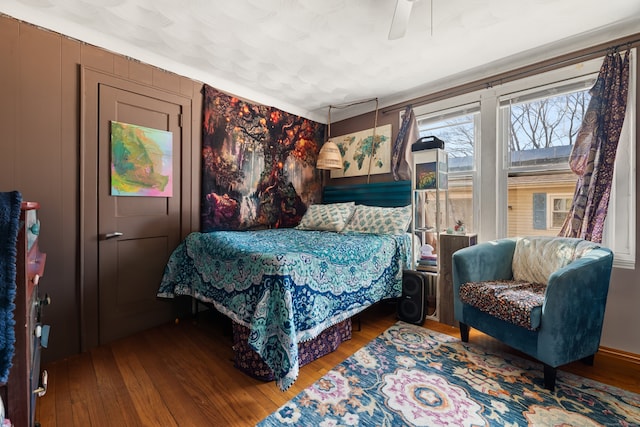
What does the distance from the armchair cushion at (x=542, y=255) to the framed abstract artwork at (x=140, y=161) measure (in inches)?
125

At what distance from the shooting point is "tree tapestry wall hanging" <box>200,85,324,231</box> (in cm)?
293

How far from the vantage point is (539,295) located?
1.91 m

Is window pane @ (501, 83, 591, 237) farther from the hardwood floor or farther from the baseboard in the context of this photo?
the hardwood floor

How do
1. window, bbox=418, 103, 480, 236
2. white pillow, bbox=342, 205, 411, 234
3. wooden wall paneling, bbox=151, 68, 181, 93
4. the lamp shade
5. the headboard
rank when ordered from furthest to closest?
the lamp shade < the headboard < window, bbox=418, 103, 480, 236 < white pillow, bbox=342, 205, 411, 234 < wooden wall paneling, bbox=151, 68, 181, 93

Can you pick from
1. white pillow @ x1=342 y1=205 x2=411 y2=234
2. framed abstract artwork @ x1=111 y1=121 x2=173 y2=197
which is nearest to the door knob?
framed abstract artwork @ x1=111 y1=121 x2=173 y2=197

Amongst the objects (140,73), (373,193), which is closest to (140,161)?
(140,73)

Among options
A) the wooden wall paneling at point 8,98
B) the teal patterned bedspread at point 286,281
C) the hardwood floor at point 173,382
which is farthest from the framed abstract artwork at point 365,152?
the wooden wall paneling at point 8,98

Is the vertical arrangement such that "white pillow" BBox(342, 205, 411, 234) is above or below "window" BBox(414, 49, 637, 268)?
below

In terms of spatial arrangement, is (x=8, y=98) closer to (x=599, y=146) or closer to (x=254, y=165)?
(x=254, y=165)

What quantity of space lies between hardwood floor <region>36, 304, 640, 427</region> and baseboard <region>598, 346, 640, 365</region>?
44 millimetres

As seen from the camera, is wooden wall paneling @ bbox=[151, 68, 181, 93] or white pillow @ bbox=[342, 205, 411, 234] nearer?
wooden wall paneling @ bbox=[151, 68, 181, 93]

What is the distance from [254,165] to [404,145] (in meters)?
1.81

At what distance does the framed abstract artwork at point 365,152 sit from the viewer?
11.8 ft

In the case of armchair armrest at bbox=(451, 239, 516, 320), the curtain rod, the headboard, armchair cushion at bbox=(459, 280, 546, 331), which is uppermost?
the curtain rod
